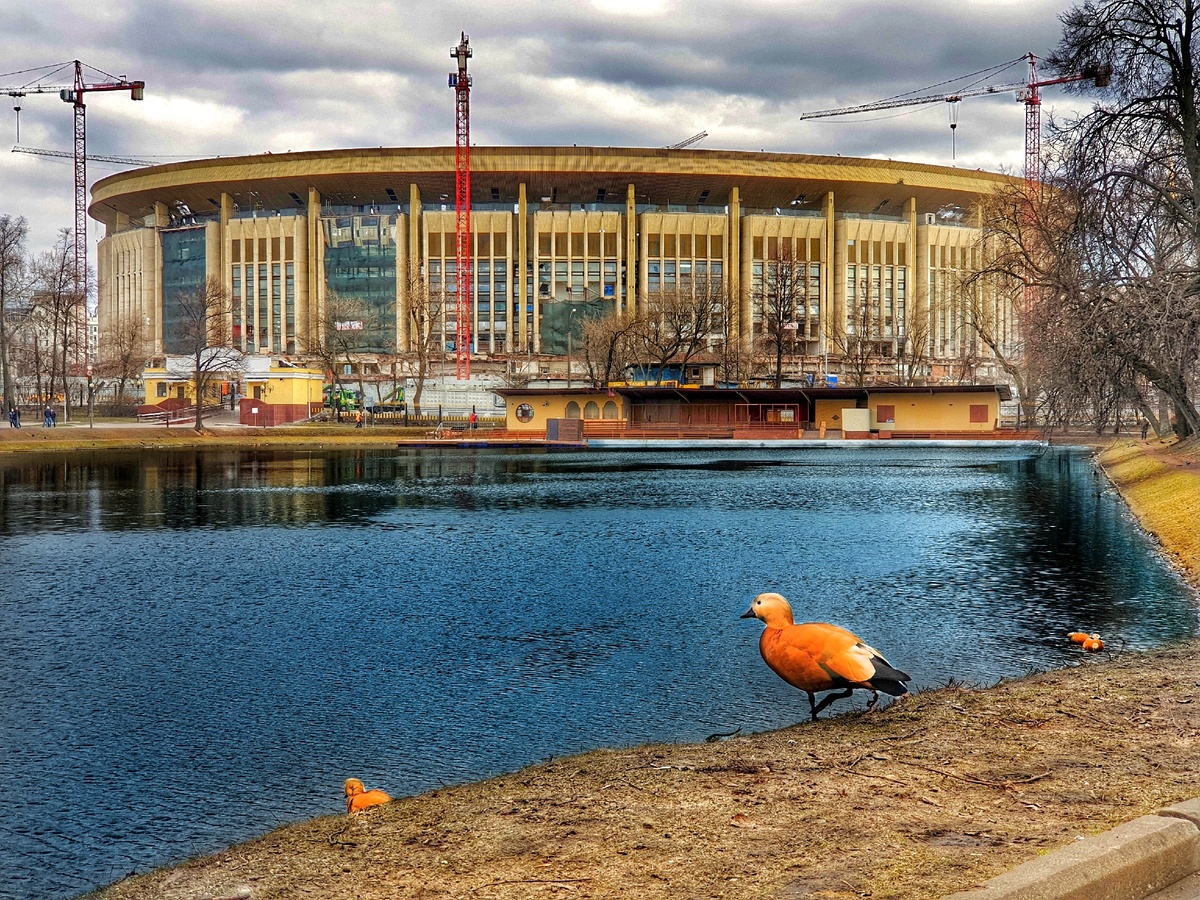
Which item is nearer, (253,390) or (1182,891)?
(1182,891)

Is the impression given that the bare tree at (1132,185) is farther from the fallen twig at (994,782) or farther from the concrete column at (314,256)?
the concrete column at (314,256)

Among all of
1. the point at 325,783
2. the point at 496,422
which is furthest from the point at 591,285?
the point at 325,783

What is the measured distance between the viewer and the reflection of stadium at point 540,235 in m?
131

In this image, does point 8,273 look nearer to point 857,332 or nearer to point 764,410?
point 764,410

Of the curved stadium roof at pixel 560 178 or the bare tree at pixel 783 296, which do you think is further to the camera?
the curved stadium roof at pixel 560 178

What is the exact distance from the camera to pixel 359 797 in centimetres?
977

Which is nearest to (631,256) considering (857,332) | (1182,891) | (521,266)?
(521,266)

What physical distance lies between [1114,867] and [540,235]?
438ft

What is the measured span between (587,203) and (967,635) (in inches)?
5045

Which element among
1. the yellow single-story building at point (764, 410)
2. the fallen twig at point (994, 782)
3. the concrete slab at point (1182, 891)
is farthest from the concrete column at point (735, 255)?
the concrete slab at point (1182, 891)

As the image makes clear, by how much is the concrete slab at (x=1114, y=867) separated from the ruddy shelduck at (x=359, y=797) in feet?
18.6

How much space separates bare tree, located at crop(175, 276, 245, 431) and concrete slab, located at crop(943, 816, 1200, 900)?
88156 millimetres

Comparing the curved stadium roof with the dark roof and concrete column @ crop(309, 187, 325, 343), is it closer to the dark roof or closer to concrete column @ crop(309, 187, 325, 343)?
concrete column @ crop(309, 187, 325, 343)

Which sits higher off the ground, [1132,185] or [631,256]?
[631,256]
